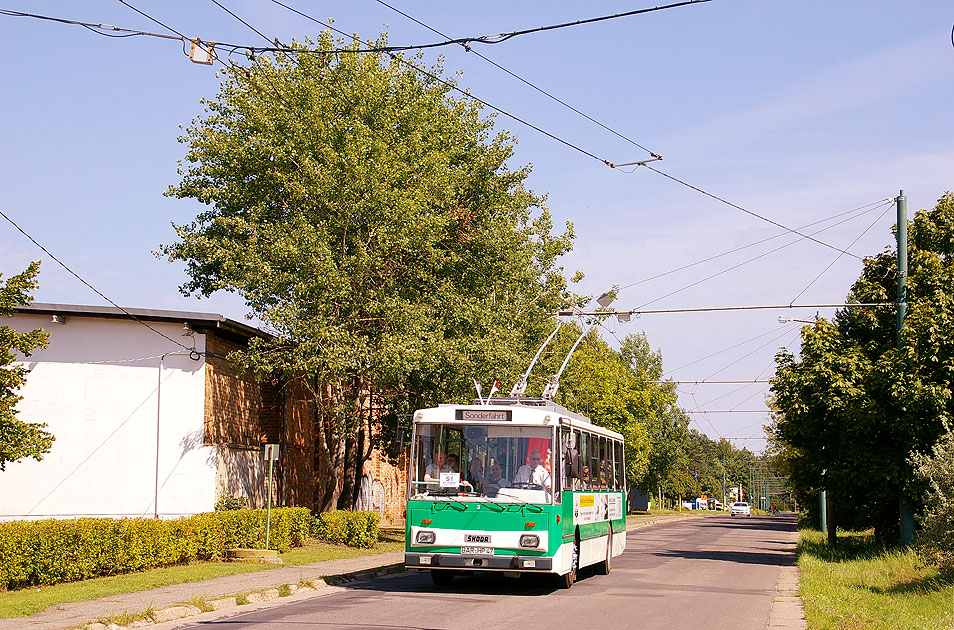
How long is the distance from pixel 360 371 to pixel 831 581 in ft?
39.5

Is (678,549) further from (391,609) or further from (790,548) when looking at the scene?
(391,609)

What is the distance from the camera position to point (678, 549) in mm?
32469

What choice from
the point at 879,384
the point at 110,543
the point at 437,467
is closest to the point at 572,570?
the point at 437,467

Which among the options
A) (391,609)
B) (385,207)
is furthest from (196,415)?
(391,609)

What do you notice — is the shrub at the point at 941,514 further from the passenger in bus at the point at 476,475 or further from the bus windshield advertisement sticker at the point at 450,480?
the bus windshield advertisement sticker at the point at 450,480

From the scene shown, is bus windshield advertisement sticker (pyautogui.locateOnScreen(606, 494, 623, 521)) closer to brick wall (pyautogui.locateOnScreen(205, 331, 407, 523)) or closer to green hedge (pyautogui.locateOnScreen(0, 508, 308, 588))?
green hedge (pyautogui.locateOnScreen(0, 508, 308, 588))

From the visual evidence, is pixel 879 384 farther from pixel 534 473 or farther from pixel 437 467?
pixel 437 467

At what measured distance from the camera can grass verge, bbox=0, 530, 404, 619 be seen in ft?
45.2

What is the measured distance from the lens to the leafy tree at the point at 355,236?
24.9 m

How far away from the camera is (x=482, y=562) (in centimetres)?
1625

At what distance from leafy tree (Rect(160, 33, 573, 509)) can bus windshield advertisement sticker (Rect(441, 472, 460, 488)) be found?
765 centimetres

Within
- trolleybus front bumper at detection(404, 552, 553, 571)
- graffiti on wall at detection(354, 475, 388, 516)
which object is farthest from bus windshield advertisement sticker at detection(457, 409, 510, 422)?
graffiti on wall at detection(354, 475, 388, 516)

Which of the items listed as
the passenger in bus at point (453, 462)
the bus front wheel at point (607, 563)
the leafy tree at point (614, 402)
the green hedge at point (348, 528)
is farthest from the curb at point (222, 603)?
the leafy tree at point (614, 402)

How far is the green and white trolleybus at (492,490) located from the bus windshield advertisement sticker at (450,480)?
0.02 meters
